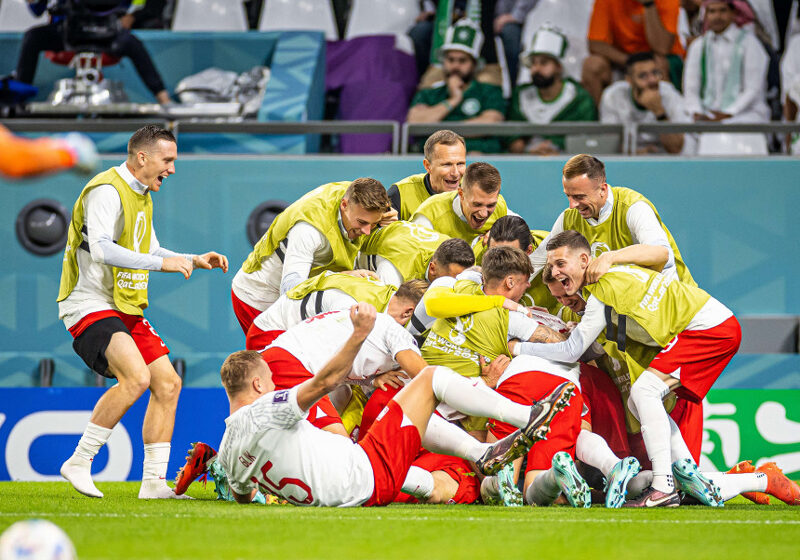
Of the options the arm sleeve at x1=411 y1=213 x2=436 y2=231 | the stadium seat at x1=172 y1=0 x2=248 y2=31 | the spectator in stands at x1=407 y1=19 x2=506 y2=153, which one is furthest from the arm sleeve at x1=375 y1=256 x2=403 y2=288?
the stadium seat at x1=172 y1=0 x2=248 y2=31

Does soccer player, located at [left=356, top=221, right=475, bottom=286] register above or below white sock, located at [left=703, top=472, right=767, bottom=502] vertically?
above

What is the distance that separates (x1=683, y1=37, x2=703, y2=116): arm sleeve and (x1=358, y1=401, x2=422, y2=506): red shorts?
229 inches

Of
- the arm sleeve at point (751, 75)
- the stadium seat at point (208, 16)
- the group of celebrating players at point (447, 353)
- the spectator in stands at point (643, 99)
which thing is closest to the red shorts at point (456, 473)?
the group of celebrating players at point (447, 353)

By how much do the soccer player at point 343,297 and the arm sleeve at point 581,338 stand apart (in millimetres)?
809

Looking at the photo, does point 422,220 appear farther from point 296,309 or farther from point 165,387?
point 165,387

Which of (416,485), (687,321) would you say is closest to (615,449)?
(687,321)

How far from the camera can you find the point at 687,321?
532cm

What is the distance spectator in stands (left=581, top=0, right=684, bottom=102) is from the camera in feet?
31.9

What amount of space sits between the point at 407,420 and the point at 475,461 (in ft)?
1.88

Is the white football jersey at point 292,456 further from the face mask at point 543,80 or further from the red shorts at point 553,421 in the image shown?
the face mask at point 543,80

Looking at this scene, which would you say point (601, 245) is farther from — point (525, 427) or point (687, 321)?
point (525, 427)

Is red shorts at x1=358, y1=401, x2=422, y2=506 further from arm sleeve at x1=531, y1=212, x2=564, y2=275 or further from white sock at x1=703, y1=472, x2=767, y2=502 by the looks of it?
arm sleeve at x1=531, y1=212, x2=564, y2=275

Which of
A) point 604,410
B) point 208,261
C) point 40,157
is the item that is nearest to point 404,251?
point 208,261

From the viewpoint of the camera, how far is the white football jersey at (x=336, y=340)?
5266mm
